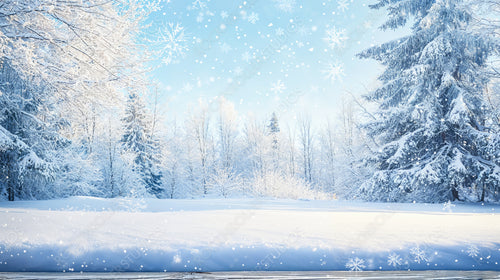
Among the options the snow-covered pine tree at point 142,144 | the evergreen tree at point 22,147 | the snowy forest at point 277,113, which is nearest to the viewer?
the snowy forest at point 277,113

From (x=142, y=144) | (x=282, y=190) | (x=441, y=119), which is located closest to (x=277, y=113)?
(x=441, y=119)

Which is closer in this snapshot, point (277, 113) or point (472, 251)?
point (472, 251)

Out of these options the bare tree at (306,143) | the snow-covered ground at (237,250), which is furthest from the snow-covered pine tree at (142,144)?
the snow-covered ground at (237,250)

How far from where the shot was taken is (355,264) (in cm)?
152

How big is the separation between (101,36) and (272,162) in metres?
Answer: 27.8

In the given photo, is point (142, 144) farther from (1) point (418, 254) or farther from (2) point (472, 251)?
(2) point (472, 251)

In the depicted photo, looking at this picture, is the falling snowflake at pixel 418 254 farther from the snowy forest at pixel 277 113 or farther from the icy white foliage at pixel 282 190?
the icy white foliage at pixel 282 190

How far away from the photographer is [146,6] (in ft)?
14.6

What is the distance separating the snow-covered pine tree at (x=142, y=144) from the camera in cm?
2183

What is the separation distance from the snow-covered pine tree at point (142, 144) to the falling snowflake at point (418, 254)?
22.1m

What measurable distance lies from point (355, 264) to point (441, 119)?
826cm

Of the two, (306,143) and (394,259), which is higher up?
(306,143)

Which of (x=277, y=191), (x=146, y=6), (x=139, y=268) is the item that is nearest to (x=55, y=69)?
(x=146, y=6)

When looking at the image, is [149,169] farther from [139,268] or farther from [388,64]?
[139,268]
